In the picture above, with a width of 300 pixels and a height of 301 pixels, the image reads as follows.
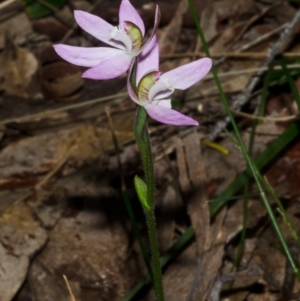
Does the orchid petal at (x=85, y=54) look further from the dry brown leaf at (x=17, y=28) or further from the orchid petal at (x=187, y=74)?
the dry brown leaf at (x=17, y=28)

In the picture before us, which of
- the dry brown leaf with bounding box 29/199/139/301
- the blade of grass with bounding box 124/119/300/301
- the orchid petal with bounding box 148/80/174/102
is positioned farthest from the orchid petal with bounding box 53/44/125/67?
the dry brown leaf with bounding box 29/199/139/301

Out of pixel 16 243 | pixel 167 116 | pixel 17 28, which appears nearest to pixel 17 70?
pixel 17 28

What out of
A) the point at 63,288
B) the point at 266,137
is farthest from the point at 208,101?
the point at 63,288

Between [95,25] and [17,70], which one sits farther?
[17,70]

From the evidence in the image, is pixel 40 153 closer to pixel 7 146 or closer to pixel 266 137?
pixel 7 146

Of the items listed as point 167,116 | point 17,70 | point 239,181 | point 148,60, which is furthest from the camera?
point 17,70

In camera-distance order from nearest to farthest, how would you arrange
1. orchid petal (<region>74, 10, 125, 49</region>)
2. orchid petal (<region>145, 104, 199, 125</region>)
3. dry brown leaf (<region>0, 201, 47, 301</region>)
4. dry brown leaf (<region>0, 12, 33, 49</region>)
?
orchid petal (<region>145, 104, 199, 125</region>), orchid petal (<region>74, 10, 125, 49</region>), dry brown leaf (<region>0, 201, 47, 301</region>), dry brown leaf (<region>0, 12, 33, 49</region>)

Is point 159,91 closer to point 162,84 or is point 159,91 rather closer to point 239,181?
A: point 162,84

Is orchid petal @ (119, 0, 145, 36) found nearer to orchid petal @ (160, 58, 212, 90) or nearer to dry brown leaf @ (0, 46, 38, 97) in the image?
orchid petal @ (160, 58, 212, 90)
